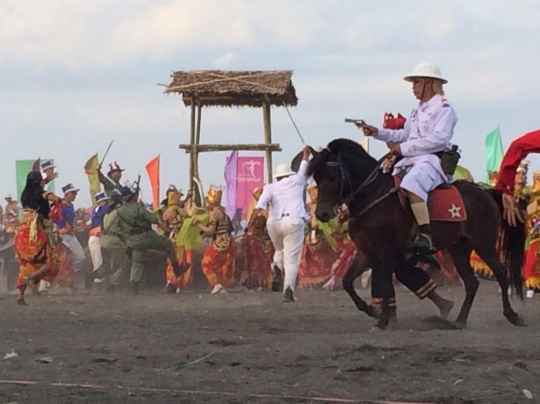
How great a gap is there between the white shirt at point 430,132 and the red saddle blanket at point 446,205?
20 centimetres

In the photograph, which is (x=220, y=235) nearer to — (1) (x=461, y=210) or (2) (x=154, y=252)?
(2) (x=154, y=252)

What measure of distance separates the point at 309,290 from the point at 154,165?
354 inches

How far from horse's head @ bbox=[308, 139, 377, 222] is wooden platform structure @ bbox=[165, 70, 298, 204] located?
10.9 meters

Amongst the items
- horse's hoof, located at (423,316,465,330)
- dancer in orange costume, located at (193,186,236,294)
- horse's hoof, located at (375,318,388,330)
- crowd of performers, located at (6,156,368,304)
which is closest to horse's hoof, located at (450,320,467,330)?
horse's hoof, located at (423,316,465,330)

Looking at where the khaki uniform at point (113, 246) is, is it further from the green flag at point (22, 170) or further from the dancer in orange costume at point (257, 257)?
the green flag at point (22, 170)

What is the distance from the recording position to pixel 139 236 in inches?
750

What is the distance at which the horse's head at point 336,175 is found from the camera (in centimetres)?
1134

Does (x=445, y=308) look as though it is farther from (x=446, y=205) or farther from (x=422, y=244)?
(x=446, y=205)

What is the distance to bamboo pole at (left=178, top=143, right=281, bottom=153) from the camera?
76.1 ft

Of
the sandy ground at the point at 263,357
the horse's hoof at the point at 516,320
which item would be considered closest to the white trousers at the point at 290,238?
the sandy ground at the point at 263,357

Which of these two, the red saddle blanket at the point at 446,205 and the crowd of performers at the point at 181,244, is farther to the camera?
the crowd of performers at the point at 181,244

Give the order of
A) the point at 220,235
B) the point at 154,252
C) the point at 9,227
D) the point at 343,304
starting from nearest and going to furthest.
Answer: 1. the point at 343,304
2. the point at 220,235
3. the point at 154,252
4. the point at 9,227

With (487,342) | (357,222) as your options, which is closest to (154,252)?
(357,222)

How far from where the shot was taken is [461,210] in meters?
11.5
